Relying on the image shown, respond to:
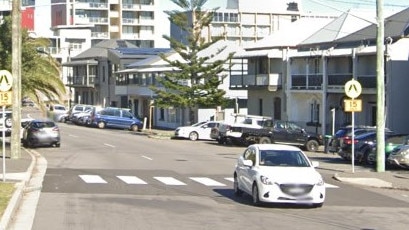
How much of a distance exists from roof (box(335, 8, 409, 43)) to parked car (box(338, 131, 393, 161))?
12886 millimetres

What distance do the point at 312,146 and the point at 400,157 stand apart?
55.4 feet

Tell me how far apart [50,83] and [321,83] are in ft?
67.6

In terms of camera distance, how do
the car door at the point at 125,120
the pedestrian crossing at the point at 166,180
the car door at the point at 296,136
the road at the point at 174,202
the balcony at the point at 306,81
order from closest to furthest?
the road at the point at 174,202, the pedestrian crossing at the point at 166,180, the car door at the point at 296,136, the balcony at the point at 306,81, the car door at the point at 125,120

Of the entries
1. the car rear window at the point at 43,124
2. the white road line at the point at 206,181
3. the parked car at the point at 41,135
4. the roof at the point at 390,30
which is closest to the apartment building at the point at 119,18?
the roof at the point at 390,30

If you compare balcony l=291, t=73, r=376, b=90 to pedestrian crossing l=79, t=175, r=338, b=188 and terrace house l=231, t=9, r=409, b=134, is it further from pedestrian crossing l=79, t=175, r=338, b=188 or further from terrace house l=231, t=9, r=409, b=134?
pedestrian crossing l=79, t=175, r=338, b=188

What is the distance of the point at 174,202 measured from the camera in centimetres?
1866

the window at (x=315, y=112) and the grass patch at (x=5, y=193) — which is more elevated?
the window at (x=315, y=112)

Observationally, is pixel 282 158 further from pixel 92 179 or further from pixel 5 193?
pixel 92 179

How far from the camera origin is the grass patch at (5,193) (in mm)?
15602

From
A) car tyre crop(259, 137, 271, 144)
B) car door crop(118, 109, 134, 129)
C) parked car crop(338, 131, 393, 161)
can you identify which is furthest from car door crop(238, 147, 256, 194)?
car door crop(118, 109, 134, 129)

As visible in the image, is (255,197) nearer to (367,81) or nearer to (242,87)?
(367,81)

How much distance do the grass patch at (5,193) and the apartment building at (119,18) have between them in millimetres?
110040

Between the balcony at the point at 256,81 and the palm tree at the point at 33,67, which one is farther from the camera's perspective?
the balcony at the point at 256,81

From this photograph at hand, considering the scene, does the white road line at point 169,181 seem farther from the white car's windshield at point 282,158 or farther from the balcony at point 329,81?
the balcony at point 329,81
